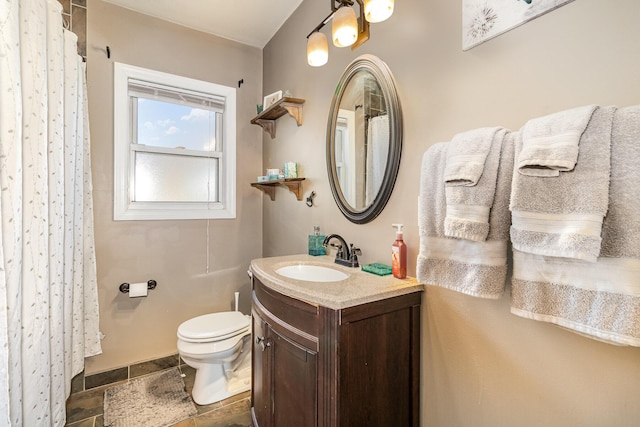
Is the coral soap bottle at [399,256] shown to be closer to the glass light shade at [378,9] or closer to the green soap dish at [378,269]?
the green soap dish at [378,269]

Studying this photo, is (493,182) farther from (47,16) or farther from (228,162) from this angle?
(228,162)

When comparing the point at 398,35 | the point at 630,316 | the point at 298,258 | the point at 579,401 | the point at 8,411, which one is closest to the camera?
the point at 630,316

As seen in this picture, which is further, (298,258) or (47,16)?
(298,258)

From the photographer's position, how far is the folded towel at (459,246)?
2.61 feet

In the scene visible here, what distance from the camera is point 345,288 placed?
109cm

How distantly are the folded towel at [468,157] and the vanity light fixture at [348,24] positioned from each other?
2.01ft

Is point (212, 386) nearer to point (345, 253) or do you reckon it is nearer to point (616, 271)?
point (345, 253)

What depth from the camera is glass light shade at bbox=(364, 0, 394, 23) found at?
3.53 ft

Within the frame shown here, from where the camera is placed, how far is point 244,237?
260 centimetres

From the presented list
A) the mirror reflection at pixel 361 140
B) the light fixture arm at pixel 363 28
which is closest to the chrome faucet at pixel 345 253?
the mirror reflection at pixel 361 140

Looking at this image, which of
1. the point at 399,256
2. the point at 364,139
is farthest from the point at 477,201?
the point at 364,139

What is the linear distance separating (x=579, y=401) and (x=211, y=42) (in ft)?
10.00

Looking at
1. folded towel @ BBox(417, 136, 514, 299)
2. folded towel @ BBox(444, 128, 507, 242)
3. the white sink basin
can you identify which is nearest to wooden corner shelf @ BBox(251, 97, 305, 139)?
the white sink basin

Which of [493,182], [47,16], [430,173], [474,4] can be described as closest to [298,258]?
[430,173]
